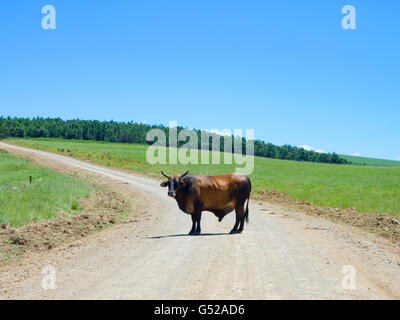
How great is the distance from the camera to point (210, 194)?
549 inches

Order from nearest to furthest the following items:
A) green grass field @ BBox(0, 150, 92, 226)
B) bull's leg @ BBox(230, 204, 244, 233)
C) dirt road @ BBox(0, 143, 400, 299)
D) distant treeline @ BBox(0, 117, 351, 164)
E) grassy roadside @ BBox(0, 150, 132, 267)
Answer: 1. dirt road @ BBox(0, 143, 400, 299)
2. grassy roadside @ BBox(0, 150, 132, 267)
3. bull's leg @ BBox(230, 204, 244, 233)
4. green grass field @ BBox(0, 150, 92, 226)
5. distant treeline @ BBox(0, 117, 351, 164)

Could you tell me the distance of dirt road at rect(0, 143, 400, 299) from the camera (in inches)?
287

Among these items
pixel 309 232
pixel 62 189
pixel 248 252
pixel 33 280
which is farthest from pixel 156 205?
pixel 33 280

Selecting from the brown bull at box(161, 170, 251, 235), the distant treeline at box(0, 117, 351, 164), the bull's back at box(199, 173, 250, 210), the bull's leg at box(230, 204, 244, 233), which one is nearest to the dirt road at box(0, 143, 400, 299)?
the bull's leg at box(230, 204, 244, 233)

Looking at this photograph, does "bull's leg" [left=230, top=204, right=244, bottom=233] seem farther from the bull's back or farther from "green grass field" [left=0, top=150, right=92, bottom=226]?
"green grass field" [left=0, top=150, right=92, bottom=226]

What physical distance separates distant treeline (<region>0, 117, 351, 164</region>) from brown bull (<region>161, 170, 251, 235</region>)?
118 m

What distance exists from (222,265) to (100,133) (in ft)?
504

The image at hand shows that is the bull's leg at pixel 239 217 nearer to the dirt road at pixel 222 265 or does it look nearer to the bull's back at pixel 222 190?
the bull's back at pixel 222 190

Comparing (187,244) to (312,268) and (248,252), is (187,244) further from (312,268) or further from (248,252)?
(312,268)

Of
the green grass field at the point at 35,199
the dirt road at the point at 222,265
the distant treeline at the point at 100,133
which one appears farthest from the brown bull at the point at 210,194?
the distant treeline at the point at 100,133

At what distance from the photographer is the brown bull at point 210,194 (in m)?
13.8

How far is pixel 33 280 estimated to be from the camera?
28.1 ft

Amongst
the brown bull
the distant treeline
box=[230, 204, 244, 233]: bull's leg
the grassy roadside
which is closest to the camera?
the grassy roadside

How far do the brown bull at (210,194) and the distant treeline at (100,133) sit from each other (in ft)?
387
